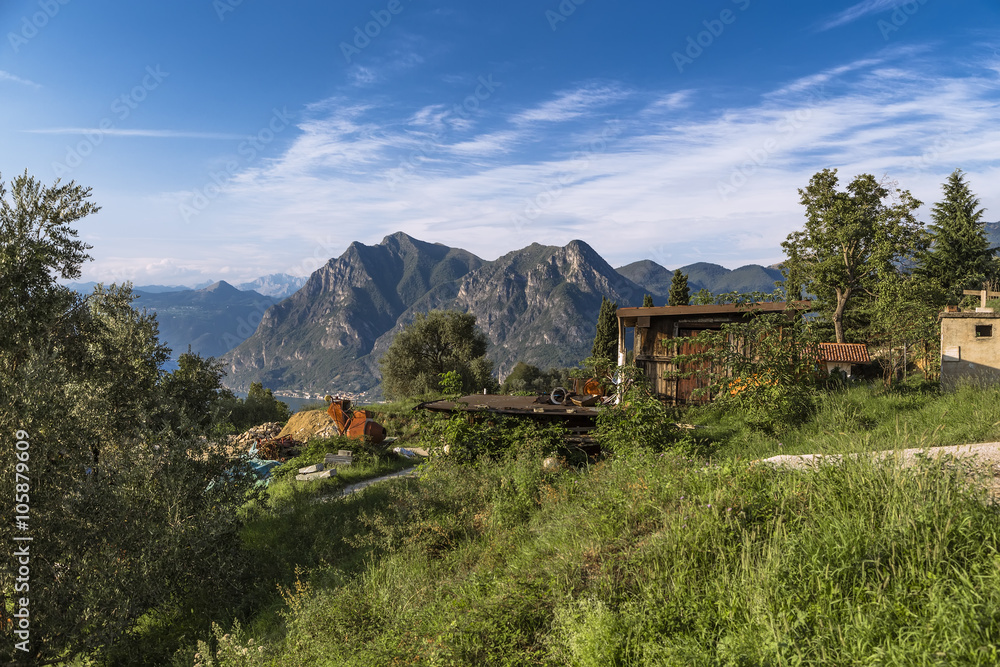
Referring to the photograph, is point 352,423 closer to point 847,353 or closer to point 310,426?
point 310,426

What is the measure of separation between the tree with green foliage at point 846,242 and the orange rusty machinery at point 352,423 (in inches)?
1059

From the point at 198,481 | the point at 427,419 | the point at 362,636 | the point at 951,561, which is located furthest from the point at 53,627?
the point at 951,561

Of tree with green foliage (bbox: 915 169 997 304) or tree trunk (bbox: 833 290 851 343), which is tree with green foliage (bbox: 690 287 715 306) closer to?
tree trunk (bbox: 833 290 851 343)

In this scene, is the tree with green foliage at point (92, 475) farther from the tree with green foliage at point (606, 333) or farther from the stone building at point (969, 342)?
the tree with green foliage at point (606, 333)

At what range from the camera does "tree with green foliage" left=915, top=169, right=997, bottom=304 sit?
36.3m

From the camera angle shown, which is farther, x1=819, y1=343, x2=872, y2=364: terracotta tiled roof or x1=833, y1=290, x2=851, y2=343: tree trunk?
x1=833, y1=290, x2=851, y2=343: tree trunk

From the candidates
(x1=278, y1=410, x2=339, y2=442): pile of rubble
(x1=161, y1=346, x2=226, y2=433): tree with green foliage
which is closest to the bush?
(x1=161, y1=346, x2=226, y2=433): tree with green foliage

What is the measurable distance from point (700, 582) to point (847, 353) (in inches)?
1342

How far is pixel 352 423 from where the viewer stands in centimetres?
2111

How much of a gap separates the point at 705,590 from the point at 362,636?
3.85m

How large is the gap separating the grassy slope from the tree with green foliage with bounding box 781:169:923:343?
30.5 meters

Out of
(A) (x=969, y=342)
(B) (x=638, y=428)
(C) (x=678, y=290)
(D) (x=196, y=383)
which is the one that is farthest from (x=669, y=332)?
(C) (x=678, y=290)

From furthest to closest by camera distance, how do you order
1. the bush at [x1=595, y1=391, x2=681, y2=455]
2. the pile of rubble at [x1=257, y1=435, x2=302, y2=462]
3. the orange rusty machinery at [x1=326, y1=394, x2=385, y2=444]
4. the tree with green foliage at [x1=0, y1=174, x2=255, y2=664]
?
1. the orange rusty machinery at [x1=326, y1=394, x2=385, y2=444]
2. the pile of rubble at [x1=257, y1=435, x2=302, y2=462]
3. the bush at [x1=595, y1=391, x2=681, y2=455]
4. the tree with green foliage at [x1=0, y1=174, x2=255, y2=664]

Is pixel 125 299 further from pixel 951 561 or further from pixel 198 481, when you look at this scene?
pixel 951 561
